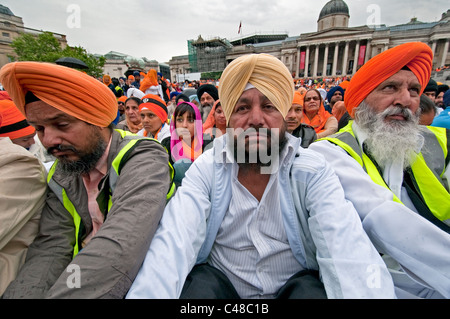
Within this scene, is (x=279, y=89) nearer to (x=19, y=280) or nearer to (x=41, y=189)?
(x=41, y=189)

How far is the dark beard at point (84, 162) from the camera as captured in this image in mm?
1420

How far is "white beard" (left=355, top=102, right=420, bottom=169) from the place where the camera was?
1683 mm

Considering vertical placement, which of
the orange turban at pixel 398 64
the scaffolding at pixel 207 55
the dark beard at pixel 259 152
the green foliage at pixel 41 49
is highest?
the scaffolding at pixel 207 55

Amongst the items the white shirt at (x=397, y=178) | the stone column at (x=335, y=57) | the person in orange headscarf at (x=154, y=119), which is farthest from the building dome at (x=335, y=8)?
the white shirt at (x=397, y=178)

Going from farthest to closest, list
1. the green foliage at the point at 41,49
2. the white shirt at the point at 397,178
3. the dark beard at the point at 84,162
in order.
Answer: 1. the green foliage at the point at 41,49
2. the white shirt at the point at 397,178
3. the dark beard at the point at 84,162

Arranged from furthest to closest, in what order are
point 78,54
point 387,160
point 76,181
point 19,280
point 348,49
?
point 348,49, point 78,54, point 387,160, point 76,181, point 19,280

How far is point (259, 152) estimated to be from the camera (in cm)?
146

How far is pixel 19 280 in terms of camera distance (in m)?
1.20

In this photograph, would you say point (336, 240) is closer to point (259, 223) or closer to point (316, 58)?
point (259, 223)

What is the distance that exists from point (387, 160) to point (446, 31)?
5529 cm

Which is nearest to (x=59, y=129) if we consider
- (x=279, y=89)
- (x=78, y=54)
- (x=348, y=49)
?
(x=279, y=89)

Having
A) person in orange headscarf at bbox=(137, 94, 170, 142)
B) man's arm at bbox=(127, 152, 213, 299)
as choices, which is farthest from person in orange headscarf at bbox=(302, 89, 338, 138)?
man's arm at bbox=(127, 152, 213, 299)

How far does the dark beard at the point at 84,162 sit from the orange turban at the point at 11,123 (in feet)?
4.63

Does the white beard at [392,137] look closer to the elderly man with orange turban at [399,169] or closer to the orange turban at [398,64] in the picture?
the elderly man with orange turban at [399,169]
